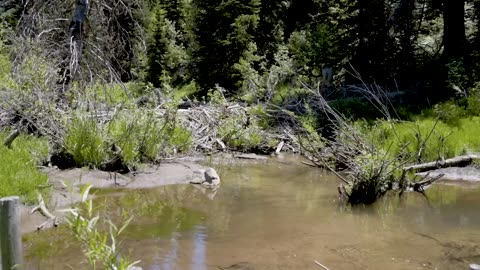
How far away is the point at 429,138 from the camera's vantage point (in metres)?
11.0

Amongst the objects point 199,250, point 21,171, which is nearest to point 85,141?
point 21,171

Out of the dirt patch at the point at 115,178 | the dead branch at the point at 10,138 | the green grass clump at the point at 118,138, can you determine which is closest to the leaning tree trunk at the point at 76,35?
the green grass clump at the point at 118,138

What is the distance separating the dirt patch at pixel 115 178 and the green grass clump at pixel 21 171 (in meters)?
0.25

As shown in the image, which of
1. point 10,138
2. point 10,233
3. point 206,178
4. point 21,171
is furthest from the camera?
point 206,178

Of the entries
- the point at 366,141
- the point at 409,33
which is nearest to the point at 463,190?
the point at 366,141

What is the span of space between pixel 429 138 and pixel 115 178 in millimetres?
5938

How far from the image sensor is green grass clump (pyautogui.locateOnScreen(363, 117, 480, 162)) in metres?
10.5

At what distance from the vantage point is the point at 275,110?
13.5 metres

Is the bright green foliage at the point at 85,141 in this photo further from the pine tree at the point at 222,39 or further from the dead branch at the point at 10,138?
the pine tree at the point at 222,39

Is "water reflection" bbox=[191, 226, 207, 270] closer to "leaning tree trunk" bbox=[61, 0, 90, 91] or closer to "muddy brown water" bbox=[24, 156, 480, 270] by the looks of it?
"muddy brown water" bbox=[24, 156, 480, 270]

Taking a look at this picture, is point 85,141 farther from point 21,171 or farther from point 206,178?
point 206,178

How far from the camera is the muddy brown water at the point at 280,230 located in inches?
249

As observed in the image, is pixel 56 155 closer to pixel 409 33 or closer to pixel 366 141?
pixel 366 141

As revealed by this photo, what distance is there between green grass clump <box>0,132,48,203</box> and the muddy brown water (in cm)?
82
